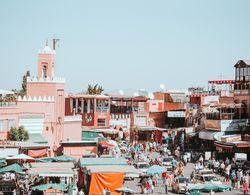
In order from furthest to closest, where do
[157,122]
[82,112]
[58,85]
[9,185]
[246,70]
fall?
[157,122] < [82,112] < [246,70] < [58,85] < [9,185]

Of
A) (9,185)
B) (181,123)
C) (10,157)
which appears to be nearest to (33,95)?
(10,157)

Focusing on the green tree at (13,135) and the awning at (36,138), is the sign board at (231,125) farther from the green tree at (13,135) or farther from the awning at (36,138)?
the green tree at (13,135)

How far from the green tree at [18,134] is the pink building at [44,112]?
2.06 feet

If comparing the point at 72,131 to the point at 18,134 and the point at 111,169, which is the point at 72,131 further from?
the point at 111,169

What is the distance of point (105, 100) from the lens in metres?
60.9

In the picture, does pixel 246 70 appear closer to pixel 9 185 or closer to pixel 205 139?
pixel 205 139

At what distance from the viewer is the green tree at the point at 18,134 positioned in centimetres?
4012

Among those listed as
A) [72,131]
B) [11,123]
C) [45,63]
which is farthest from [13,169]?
[72,131]

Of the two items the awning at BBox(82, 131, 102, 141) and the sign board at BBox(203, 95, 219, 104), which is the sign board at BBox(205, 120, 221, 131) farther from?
the sign board at BBox(203, 95, 219, 104)

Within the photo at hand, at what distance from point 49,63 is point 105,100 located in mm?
14456

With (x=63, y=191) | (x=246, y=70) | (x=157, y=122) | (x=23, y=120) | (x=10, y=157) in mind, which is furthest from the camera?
(x=157, y=122)

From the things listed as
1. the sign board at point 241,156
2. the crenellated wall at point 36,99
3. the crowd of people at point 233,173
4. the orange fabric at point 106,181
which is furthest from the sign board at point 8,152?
the sign board at point 241,156

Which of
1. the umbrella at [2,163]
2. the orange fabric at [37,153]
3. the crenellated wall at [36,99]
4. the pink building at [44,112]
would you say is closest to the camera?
the umbrella at [2,163]

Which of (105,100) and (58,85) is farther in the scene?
(105,100)
